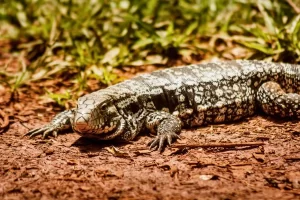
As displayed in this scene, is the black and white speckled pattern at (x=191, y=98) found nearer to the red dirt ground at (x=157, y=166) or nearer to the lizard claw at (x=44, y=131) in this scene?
the lizard claw at (x=44, y=131)

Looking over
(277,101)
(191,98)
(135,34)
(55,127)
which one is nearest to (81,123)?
(55,127)

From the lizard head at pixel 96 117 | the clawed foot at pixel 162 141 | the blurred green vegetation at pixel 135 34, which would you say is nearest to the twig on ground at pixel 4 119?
the blurred green vegetation at pixel 135 34

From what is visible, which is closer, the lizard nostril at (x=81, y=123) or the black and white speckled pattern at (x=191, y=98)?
the lizard nostril at (x=81, y=123)

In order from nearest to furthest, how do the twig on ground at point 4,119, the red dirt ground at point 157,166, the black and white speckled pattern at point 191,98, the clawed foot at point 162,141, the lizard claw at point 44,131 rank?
1. the red dirt ground at point 157,166
2. the clawed foot at point 162,141
3. the black and white speckled pattern at point 191,98
4. the lizard claw at point 44,131
5. the twig on ground at point 4,119

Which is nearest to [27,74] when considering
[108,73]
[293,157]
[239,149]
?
[108,73]

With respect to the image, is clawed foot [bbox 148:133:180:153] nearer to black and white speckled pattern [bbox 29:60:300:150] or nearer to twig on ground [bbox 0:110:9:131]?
black and white speckled pattern [bbox 29:60:300:150]

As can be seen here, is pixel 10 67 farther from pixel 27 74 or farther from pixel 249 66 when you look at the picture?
pixel 249 66

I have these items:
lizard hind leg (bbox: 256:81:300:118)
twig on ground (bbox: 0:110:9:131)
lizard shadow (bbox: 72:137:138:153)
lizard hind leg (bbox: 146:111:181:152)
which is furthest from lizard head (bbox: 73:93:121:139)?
lizard hind leg (bbox: 256:81:300:118)
